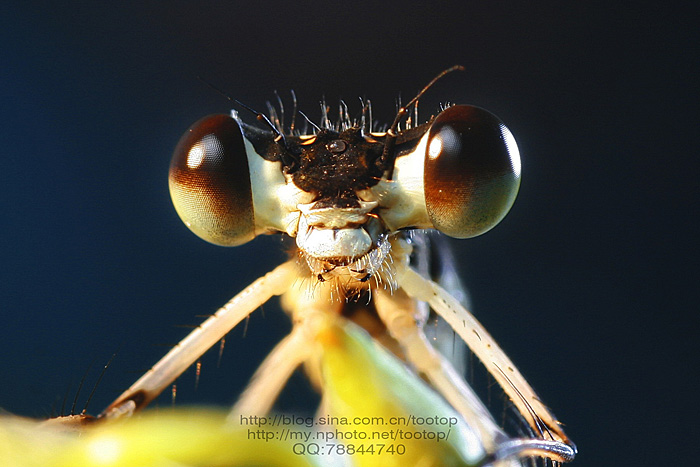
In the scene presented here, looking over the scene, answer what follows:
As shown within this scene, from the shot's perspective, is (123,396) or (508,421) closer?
(123,396)

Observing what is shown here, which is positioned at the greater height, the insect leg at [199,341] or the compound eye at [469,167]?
the compound eye at [469,167]

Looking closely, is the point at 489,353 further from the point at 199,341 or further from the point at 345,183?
the point at 199,341

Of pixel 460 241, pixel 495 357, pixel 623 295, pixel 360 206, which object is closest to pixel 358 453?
pixel 360 206

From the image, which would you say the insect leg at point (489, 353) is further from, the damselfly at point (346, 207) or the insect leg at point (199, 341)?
the insect leg at point (199, 341)

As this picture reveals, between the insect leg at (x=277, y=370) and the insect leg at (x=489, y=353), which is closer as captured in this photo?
the insect leg at (x=489, y=353)

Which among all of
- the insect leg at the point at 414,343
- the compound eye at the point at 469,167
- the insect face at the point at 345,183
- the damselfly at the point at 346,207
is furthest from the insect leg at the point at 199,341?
the compound eye at the point at 469,167

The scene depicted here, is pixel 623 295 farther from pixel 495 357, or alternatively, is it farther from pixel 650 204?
pixel 495 357
